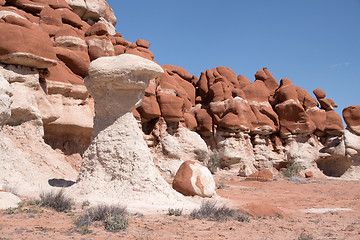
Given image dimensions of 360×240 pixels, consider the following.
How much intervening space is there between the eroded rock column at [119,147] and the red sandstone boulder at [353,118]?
17.7 m

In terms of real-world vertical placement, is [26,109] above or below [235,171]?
above

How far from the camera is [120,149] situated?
707 centimetres

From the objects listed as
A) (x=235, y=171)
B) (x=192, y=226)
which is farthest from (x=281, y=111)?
(x=192, y=226)

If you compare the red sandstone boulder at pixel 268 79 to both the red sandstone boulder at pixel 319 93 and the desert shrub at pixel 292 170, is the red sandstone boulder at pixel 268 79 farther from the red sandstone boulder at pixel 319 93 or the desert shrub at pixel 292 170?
the desert shrub at pixel 292 170

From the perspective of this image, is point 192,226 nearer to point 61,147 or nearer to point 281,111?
point 61,147

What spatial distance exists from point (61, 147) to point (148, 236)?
8474 mm

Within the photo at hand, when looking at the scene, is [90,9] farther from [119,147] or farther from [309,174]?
[119,147]

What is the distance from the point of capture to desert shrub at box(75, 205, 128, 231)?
4.34m

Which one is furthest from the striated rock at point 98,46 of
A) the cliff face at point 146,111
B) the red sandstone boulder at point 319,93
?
the red sandstone boulder at point 319,93

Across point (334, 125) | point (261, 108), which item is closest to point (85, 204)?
point (261, 108)

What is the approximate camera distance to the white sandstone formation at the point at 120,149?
6.66m

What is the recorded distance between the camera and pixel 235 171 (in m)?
21.6

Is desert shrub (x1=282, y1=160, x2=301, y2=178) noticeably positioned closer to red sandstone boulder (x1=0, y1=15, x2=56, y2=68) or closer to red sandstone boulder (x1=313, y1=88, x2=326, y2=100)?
red sandstone boulder (x1=313, y1=88, x2=326, y2=100)

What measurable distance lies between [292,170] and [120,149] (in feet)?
53.2
